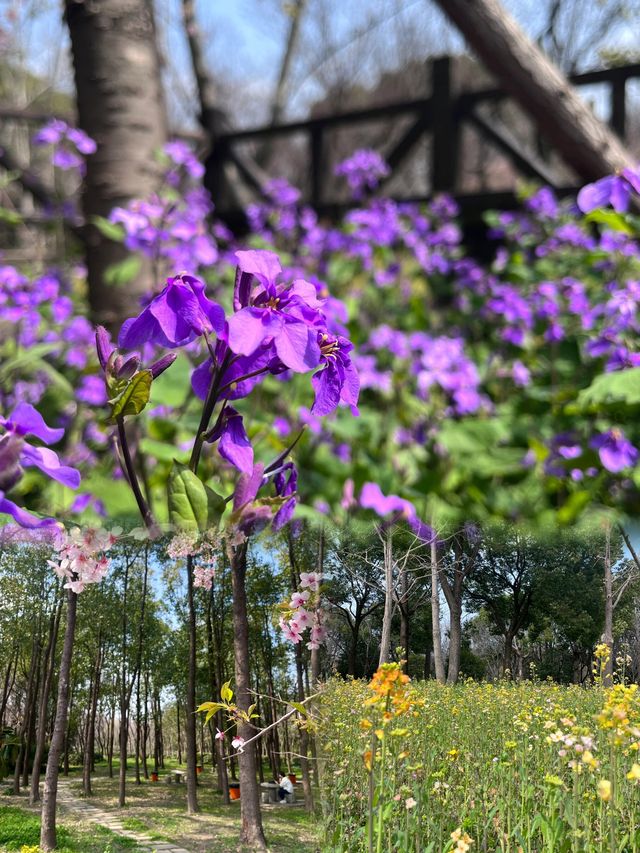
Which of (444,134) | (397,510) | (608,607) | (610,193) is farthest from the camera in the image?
(444,134)

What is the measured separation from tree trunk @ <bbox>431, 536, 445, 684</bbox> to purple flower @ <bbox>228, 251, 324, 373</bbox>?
28 cm

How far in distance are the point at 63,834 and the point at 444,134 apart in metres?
9.11

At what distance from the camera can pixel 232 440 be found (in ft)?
2.19

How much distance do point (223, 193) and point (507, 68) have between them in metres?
5.78

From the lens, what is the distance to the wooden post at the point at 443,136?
29.3 feet

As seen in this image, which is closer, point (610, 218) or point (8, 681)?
point (8, 681)

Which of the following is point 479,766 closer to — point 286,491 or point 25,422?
point 286,491

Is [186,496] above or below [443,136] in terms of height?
below

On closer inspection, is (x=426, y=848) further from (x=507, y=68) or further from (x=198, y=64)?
(x=198, y=64)

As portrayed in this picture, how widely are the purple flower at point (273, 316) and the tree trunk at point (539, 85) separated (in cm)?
460

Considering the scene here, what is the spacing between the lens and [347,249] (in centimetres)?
720

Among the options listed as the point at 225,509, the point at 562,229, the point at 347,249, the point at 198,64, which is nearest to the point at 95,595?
the point at 225,509

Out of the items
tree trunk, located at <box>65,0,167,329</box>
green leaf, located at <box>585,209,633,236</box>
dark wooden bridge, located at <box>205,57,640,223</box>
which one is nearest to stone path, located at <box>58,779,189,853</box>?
green leaf, located at <box>585,209,633,236</box>

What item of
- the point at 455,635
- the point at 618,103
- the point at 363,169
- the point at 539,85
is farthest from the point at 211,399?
the point at 618,103
